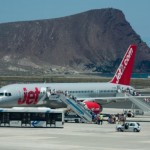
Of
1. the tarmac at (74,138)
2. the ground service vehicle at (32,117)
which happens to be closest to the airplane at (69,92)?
the ground service vehicle at (32,117)

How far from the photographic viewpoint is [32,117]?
244 ft

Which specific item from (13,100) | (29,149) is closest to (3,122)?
(13,100)

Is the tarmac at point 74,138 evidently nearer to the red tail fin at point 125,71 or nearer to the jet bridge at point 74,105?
the jet bridge at point 74,105

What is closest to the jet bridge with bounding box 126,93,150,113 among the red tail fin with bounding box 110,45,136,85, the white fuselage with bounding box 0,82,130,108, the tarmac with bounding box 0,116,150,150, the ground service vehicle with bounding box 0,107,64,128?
the white fuselage with bounding box 0,82,130,108

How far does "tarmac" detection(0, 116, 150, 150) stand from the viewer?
174ft

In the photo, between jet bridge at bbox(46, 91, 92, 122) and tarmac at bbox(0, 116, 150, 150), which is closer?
tarmac at bbox(0, 116, 150, 150)

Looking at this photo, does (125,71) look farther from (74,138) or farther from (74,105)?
(74,138)

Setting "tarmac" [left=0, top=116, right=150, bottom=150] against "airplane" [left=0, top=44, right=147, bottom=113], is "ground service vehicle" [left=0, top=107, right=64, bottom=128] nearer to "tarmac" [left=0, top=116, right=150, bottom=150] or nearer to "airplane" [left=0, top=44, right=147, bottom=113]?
"tarmac" [left=0, top=116, right=150, bottom=150]

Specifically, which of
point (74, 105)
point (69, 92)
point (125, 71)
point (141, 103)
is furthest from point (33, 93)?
point (125, 71)

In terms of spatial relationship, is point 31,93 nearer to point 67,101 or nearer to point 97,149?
point 67,101

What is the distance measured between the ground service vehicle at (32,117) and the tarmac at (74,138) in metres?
1.59

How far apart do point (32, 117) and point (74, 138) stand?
567 inches

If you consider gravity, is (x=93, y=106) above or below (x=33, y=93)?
below

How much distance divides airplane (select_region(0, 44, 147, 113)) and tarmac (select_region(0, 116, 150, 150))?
1181cm
